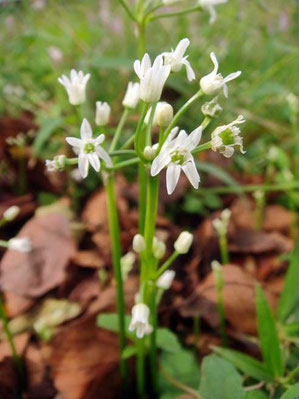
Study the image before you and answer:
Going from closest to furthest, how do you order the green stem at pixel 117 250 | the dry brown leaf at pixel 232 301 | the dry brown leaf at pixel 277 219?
1. the green stem at pixel 117 250
2. the dry brown leaf at pixel 232 301
3. the dry brown leaf at pixel 277 219

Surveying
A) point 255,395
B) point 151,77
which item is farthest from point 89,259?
point 151,77

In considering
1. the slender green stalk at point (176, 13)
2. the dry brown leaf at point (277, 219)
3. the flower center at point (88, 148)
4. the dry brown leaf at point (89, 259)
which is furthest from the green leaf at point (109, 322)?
the dry brown leaf at point (277, 219)

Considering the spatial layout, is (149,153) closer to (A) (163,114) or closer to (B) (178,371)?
(A) (163,114)

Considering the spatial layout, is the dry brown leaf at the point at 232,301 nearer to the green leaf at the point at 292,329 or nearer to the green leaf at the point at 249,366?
the green leaf at the point at 292,329

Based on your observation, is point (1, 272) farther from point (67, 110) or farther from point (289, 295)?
point (67, 110)

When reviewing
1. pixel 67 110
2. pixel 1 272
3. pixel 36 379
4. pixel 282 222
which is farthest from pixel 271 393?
pixel 67 110

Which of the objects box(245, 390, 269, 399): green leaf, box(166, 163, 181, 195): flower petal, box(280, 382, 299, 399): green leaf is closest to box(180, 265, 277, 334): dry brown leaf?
box(245, 390, 269, 399): green leaf

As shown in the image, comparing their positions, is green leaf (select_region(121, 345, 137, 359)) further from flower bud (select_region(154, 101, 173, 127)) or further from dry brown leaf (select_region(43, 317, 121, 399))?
flower bud (select_region(154, 101, 173, 127))
